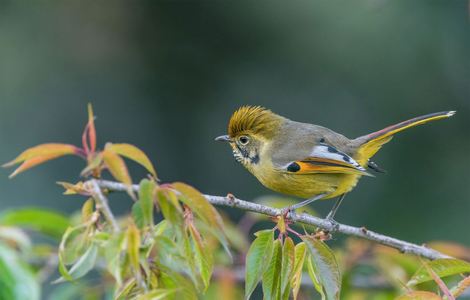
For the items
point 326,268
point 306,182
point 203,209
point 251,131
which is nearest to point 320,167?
point 306,182

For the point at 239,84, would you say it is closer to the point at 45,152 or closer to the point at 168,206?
the point at 45,152

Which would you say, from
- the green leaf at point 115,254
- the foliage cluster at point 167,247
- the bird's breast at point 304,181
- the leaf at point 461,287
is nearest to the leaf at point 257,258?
the foliage cluster at point 167,247

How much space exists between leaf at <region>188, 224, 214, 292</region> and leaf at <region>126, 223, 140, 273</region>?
0.83 feet

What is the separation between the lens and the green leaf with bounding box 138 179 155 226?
5.03 ft

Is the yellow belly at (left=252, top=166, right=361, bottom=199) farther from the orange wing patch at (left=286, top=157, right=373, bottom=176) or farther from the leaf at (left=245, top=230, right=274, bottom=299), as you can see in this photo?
the leaf at (left=245, top=230, right=274, bottom=299)

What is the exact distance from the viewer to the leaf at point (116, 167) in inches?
64.6

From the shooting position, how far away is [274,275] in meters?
1.78

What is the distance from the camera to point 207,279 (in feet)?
5.73

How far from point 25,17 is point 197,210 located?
6112 mm

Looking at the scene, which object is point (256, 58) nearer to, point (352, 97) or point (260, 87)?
point (260, 87)

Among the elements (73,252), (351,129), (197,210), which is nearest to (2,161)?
(351,129)

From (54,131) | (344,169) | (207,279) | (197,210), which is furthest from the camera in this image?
(54,131)

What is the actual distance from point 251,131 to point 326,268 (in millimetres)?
1741

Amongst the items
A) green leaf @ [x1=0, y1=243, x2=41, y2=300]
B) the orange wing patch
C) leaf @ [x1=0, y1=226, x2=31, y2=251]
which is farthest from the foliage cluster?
leaf @ [x1=0, y1=226, x2=31, y2=251]
